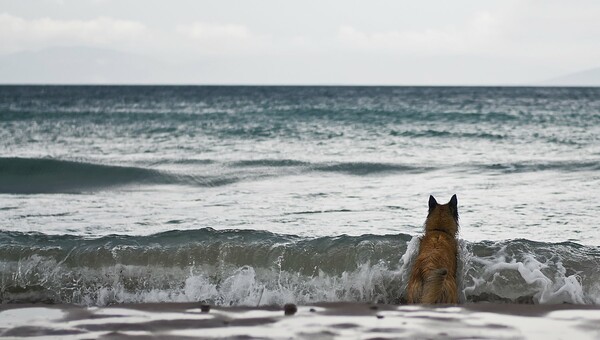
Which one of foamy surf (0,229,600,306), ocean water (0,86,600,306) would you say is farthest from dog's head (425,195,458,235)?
ocean water (0,86,600,306)

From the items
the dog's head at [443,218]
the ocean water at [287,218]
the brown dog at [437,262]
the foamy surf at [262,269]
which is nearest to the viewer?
the brown dog at [437,262]

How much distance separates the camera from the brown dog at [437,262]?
563cm

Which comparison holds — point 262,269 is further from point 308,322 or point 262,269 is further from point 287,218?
point 308,322

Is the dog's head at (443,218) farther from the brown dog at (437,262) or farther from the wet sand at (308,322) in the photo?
the wet sand at (308,322)

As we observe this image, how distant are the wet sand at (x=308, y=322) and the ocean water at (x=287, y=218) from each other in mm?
1595

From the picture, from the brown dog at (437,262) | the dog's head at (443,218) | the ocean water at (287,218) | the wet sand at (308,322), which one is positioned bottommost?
the ocean water at (287,218)

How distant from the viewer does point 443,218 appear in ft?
21.4

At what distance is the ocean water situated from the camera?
7.44m

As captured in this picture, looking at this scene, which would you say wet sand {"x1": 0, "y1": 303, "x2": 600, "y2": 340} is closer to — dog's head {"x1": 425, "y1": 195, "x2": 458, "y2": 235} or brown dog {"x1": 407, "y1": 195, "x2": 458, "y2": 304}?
brown dog {"x1": 407, "y1": 195, "x2": 458, "y2": 304}

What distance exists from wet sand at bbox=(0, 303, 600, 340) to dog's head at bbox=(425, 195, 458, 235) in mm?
1138

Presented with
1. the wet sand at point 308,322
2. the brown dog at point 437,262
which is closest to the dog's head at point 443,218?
the brown dog at point 437,262

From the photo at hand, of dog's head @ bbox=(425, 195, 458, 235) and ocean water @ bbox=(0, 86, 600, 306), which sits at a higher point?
dog's head @ bbox=(425, 195, 458, 235)

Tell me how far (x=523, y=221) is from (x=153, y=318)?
6432 mm

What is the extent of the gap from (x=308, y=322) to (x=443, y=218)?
1.99 metres
